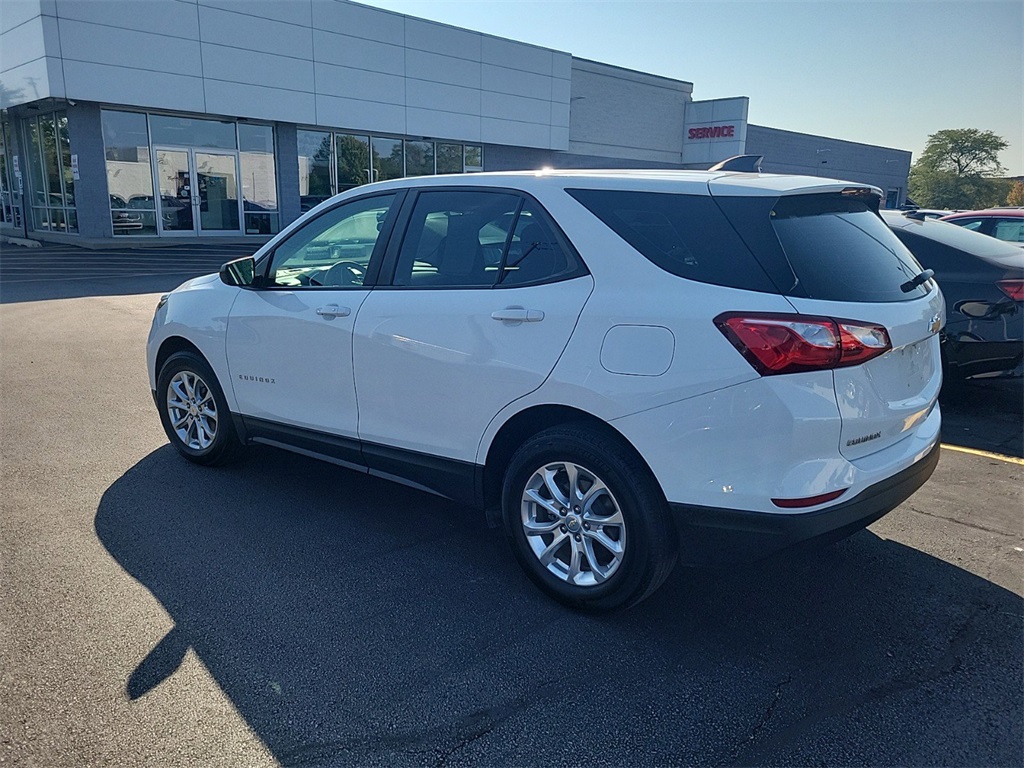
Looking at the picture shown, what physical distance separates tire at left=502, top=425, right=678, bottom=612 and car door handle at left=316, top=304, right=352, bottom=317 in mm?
1307

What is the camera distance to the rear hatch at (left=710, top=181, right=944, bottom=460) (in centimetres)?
292

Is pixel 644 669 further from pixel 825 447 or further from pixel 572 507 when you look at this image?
pixel 825 447

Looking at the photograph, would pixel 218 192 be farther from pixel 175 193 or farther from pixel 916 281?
pixel 916 281

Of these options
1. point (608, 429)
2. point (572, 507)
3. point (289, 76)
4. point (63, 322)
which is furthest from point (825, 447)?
point (289, 76)

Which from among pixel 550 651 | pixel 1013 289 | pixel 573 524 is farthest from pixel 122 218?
pixel 550 651

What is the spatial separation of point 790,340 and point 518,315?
116cm

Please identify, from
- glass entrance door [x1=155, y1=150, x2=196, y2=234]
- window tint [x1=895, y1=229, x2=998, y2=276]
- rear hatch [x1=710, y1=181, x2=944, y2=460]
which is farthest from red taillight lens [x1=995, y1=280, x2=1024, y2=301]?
glass entrance door [x1=155, y1=150, x2=196, y2=234]

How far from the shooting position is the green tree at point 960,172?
253 feet

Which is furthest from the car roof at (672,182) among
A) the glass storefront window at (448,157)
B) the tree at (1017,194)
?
the tree at (1017,194)

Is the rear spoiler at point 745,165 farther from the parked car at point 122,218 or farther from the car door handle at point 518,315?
the parked car at point 122,218

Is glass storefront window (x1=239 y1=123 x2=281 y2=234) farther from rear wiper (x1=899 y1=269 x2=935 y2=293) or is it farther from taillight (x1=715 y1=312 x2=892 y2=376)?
taillight (x1=715 y1=312 x2=892 y2=376)

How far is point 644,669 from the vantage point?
299 centimetres

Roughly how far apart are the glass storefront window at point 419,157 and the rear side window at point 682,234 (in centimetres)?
2566

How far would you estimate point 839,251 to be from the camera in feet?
10.4
